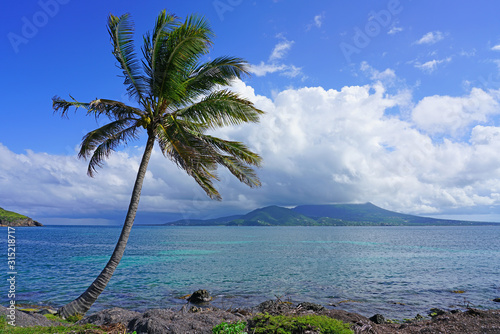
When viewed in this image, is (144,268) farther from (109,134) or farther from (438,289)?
(438,289)

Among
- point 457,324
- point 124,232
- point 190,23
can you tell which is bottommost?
point 457,324

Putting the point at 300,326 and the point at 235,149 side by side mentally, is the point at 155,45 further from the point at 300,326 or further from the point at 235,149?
the point at 300,326

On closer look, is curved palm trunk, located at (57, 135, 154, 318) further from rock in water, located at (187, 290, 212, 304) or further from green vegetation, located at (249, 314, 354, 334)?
rock in water, located at (187, 290, 212, 304)

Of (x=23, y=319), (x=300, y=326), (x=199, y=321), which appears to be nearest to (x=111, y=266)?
(x=23, y=319)

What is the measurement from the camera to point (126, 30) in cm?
1179

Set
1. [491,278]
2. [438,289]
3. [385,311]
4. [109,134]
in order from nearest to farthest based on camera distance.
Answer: [109,134] → [385,311] → [438,289] → [491,278]

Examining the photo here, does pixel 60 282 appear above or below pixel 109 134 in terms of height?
below

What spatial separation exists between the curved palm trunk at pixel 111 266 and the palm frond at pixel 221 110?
2048 mm

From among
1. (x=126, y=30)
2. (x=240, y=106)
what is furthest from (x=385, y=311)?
(x=126, y=30)

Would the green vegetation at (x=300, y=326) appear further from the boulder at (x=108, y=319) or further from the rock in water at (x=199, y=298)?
the rock in water at (x=199, y=298)

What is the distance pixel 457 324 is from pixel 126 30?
16.6 metres

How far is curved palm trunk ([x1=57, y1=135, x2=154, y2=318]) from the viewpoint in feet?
38.2

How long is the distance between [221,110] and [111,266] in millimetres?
7542

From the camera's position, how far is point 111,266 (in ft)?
38.9
